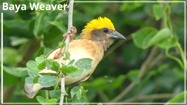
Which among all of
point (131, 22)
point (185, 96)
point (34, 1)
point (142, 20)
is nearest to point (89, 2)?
point (131, 22)

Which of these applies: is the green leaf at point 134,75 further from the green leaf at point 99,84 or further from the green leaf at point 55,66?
the green leaf at point 55,66

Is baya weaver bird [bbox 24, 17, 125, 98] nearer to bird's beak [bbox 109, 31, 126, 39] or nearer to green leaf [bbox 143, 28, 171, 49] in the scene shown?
bird's beak [bbox 109, 31, 126, 39]

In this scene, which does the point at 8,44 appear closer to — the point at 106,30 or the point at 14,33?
the point at 14,33

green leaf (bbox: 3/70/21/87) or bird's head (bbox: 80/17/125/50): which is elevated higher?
bird's head (bbox: 80/17/125/50)

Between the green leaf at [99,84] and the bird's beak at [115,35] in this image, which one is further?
the green leaf at [99,84]

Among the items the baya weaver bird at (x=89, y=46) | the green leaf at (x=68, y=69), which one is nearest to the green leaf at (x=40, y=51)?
the baya weaver bird at (x=89, y=46)

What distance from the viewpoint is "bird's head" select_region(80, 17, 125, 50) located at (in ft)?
11.4

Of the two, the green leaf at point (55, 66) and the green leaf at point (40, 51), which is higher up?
the green leaf at point (40, 51)

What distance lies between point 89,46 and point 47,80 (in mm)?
965

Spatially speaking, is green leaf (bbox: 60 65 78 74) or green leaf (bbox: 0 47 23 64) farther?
green leaf (bbox: 0 47 23 64)

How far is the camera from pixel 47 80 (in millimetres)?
2336

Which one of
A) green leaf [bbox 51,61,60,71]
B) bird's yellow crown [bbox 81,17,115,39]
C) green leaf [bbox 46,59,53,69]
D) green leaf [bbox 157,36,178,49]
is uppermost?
bird's yellow crown [bbox 81,17,115,39]

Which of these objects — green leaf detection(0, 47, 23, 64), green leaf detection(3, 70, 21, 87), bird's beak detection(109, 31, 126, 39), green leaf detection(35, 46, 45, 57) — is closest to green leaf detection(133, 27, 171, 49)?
bird's beak detection(109, 31, 126, 39)

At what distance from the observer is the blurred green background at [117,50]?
3.65 meters
